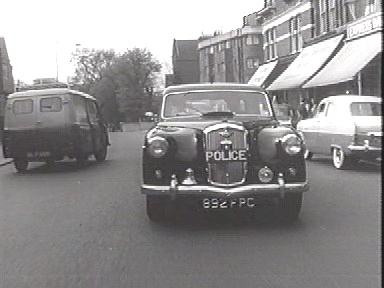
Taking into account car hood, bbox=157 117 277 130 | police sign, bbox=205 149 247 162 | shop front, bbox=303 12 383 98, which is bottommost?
police sign, bbox=205 149 247 162

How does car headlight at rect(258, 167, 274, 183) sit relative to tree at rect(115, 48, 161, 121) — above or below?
below

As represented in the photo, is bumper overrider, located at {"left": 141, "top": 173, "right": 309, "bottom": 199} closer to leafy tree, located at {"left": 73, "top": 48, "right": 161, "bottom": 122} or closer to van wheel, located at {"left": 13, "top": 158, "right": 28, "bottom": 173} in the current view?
van wheel, located at {"left": 13, "top": 158, "right": 28, "bottom": 173}

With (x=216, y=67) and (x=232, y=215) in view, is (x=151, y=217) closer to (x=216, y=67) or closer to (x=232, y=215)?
(x=232, y=215)

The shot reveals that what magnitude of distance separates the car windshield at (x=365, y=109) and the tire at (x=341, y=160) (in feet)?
2.90

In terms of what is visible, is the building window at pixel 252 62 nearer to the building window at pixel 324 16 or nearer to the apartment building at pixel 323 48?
the apartment building at pixel 323 48

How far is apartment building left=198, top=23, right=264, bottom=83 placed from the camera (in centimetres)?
6975

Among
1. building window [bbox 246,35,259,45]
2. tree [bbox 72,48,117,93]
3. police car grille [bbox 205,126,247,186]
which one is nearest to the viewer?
police car grille [bbox 205,126,247,186]

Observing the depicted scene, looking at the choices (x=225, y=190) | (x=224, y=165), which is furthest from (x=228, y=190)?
(x=224, y=165)

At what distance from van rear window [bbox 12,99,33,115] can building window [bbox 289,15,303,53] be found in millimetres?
27284

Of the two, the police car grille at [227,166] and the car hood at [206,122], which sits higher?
the car hood at [206,122]

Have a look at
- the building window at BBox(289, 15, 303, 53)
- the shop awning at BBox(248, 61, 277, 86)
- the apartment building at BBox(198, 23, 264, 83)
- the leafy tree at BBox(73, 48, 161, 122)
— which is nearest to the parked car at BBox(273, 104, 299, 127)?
the building window at BBox(289, 15, 303, 53)

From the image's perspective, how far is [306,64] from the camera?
36281mm

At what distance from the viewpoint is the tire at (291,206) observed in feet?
27.7

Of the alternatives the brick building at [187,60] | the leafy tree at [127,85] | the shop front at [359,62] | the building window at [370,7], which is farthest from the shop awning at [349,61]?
the brick building at [187,60]
